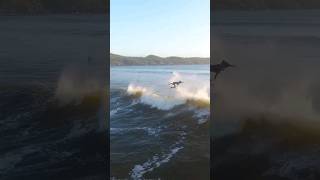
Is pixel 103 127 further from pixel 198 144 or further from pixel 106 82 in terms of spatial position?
pixel 198 144

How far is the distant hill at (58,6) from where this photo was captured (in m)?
3.55

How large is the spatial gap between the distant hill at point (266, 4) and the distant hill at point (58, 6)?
1008mm

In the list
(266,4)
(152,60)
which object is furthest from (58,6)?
(266,4)

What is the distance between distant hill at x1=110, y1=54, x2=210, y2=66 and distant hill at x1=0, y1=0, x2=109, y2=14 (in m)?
0.71

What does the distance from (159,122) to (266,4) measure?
1647 mm

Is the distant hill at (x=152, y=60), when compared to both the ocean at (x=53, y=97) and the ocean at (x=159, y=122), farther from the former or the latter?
the ocean at (x=53, y=97)

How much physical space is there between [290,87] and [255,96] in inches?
12.2

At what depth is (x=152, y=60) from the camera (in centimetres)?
445

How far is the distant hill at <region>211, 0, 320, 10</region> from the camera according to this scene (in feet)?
11.7

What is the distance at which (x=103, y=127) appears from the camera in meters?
3.54

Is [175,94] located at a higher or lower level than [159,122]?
higher

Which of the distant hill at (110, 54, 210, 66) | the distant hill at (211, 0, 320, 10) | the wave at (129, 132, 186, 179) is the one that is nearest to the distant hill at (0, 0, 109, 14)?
the distant hill at (110, 54, 210, 66)

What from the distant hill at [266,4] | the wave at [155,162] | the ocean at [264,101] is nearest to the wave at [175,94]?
the wave at [155,162]

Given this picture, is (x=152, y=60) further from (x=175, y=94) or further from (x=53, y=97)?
(x=53, y=97)
